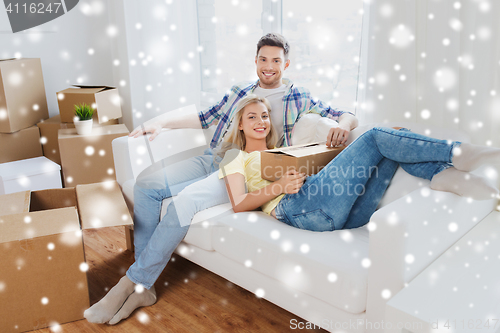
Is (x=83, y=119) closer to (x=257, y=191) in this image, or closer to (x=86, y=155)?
(x=86, y=155)

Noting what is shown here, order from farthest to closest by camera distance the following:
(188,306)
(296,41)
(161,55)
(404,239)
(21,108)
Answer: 1. (161,55)
2. (21,108)
3. (296,41)
4. (188,306)
5. (404,239)

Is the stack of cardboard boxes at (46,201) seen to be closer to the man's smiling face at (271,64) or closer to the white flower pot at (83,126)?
the white flower pot at (83,126)

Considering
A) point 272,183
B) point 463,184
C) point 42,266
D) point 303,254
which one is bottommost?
point 42,266

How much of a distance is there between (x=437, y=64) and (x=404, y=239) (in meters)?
0.89

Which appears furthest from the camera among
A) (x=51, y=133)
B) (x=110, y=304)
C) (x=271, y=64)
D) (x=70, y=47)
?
(x=70, y=47)

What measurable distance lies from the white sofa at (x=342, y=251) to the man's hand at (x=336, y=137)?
7 cm

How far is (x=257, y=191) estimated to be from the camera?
1.59 metres

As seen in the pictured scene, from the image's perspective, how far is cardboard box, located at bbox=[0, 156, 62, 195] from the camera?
2490mm

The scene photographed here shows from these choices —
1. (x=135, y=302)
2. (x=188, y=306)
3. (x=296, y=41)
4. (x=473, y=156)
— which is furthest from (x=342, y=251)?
(x=296, y=41)

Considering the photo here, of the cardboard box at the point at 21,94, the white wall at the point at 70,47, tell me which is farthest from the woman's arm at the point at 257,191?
the white wall at the point at 70,47

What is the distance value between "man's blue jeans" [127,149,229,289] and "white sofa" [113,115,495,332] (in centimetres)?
5

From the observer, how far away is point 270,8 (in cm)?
256

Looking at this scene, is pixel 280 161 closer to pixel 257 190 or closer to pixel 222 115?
pixel 257 190

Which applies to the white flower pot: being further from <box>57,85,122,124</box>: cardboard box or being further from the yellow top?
the yellow top
